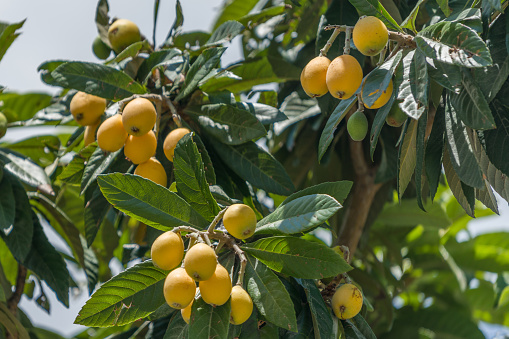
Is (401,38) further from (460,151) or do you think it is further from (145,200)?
(145,200)

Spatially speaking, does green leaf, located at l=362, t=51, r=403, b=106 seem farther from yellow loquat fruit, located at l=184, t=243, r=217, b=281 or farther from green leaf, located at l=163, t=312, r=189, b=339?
green leaf, located at l=163, t=312, r=189, b=339

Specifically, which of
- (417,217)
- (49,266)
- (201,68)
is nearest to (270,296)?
(201,68)

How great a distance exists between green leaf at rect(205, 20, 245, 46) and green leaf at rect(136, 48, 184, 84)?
0.11 m

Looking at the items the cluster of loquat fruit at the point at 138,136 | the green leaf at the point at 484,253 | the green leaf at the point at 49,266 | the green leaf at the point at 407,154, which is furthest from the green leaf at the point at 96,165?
the green leaf at the point at 484,253

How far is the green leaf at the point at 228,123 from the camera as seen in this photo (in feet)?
4.84

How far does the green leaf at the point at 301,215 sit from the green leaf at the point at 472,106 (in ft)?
0.97

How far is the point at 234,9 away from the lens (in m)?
2.38

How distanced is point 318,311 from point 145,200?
39cm

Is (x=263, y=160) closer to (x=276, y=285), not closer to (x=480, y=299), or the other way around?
(x=276, y=285)

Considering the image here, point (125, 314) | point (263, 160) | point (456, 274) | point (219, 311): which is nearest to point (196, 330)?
point (219, 311)

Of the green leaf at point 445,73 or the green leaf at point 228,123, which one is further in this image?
the green leaf at point 228,123

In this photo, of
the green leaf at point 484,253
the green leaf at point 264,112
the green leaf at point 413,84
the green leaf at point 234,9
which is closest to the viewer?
the green leaf at point 413,84

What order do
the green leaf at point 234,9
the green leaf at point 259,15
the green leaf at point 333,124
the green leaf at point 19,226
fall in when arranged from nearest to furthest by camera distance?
the green leaf at point 333,124, the green leaf at point 19,226, the green leaf at point 259,15, the green leaf at point 234,9

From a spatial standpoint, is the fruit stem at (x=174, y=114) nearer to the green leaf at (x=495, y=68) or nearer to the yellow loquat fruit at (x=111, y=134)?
the yellow loquat fruit at (x=111, y=134)
